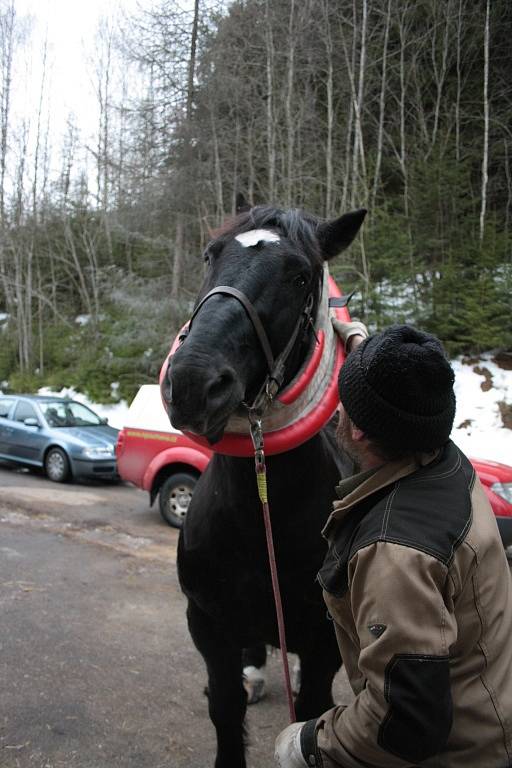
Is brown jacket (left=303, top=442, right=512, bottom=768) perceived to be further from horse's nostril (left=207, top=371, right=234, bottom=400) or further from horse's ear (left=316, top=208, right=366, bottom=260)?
horse's ear (left=316, top=208, right=366, bottom=260)

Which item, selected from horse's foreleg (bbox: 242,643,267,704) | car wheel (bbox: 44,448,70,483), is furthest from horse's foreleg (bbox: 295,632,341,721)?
car wheel (bbox: 44,448,70,483)

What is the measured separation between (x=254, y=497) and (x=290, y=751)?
0.93 meters

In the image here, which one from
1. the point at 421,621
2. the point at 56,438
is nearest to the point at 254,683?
the point at 421,621

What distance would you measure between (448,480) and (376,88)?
65.3ft

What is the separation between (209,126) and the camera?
45.8ft

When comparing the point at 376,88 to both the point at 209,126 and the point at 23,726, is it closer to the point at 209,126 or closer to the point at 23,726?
the point at 209,126

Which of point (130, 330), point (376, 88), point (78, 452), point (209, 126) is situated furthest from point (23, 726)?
point (376, 88)

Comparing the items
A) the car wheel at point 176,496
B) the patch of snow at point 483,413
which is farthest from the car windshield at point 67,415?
the patch of snow at point 483,413

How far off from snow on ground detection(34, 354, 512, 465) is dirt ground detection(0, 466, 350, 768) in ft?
12.8

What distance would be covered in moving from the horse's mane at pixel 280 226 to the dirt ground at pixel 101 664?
2.58m

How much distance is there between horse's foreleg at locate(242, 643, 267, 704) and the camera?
3525 millimetres

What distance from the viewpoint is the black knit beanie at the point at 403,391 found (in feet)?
4.13

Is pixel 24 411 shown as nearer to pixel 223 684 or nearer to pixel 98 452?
pixel 98 452

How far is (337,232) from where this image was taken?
7.29 feet
